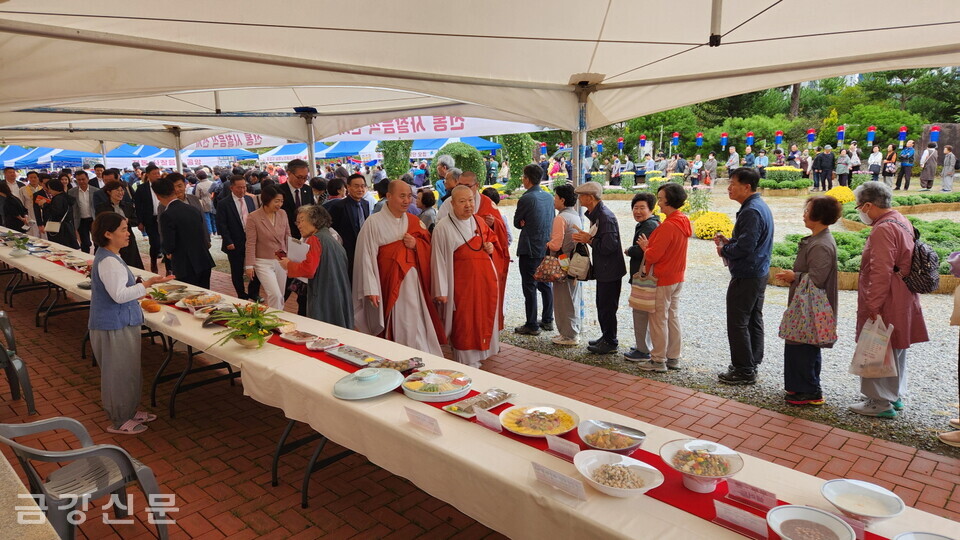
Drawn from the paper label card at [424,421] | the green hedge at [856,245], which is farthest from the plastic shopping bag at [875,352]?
the green hedge at [856,245]

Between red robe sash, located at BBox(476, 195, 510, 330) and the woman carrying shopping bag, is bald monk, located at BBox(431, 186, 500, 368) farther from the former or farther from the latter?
the woman carrying shopping bag

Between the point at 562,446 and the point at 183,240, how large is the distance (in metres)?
5.14

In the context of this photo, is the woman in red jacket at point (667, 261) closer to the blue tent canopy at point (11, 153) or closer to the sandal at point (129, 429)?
the sandal at point (129, 429)

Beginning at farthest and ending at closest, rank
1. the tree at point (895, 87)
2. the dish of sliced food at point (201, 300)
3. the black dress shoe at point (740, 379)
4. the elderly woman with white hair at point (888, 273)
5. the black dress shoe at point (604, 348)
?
the tree at point (895, 87)
the black dress shoe at point (604, 348)
the black dress shoe at point (740, 379)
the dish of sliced food at point (201, 300)
the elderly woman with white hair at point (888, 273)

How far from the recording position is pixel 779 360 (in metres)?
5.16

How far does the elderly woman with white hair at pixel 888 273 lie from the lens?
3654 millimetres

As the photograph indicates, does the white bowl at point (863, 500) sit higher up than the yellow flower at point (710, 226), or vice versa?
the white bowl at point (863, 500)

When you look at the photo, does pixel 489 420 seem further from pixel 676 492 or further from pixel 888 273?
pixel 888 273

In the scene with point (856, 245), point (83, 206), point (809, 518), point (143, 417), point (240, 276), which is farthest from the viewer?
point (83, 206)

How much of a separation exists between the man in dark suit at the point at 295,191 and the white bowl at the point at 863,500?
5410 mm

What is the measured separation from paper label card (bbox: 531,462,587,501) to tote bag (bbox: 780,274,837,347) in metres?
2.90

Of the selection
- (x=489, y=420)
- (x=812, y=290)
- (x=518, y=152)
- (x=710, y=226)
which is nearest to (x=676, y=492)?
(x=489, y=420)

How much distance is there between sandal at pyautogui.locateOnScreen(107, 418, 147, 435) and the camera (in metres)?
3.95

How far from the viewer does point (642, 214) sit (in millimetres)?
4867
